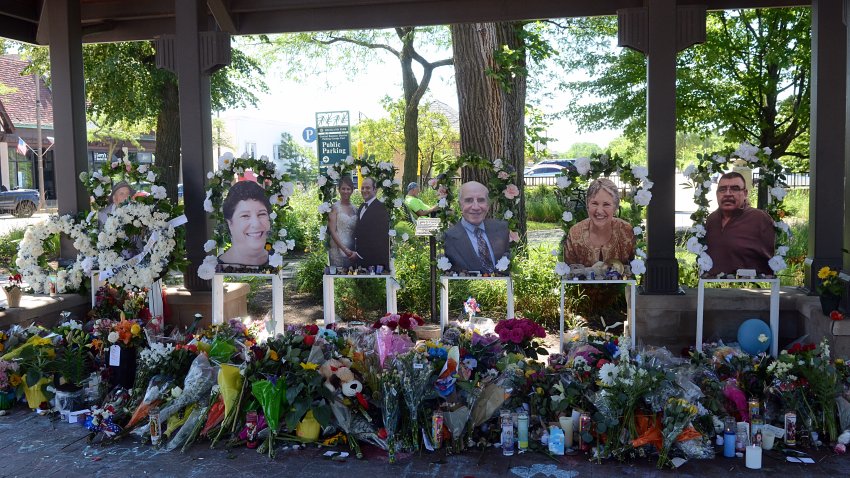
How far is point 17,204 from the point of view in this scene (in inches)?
1077

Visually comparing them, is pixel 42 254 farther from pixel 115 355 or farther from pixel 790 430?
pixel 790 430

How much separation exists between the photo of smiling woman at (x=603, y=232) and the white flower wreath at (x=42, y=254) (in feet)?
16.3

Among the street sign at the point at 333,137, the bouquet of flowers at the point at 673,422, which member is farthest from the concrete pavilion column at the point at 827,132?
the street sign at the point at 333,137

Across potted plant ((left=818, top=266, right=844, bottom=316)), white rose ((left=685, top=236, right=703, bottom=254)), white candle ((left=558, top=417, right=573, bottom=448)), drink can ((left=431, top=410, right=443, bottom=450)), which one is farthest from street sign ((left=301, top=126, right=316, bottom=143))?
white candle ((left=558, top=417, right=573, bottom=448))

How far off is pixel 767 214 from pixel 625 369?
3009mm

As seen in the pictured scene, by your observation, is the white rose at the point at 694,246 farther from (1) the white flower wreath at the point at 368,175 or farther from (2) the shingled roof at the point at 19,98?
(2) the shingled roof at the point at 19,98

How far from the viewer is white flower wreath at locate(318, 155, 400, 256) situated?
24.5 ft

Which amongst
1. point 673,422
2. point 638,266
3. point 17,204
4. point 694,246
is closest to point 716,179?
point 694,246

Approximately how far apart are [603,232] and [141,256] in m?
4.54

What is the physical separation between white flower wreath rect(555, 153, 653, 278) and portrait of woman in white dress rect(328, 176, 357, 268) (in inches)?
80.9

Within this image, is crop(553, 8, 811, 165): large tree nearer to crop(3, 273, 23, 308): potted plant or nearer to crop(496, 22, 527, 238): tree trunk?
crop(496, 22, 527, 238): tree trunk

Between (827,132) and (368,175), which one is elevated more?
(827,132)

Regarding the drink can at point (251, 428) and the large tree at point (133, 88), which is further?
the large tree at point (133, 88)

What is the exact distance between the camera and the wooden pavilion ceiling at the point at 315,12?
26.4 feet
